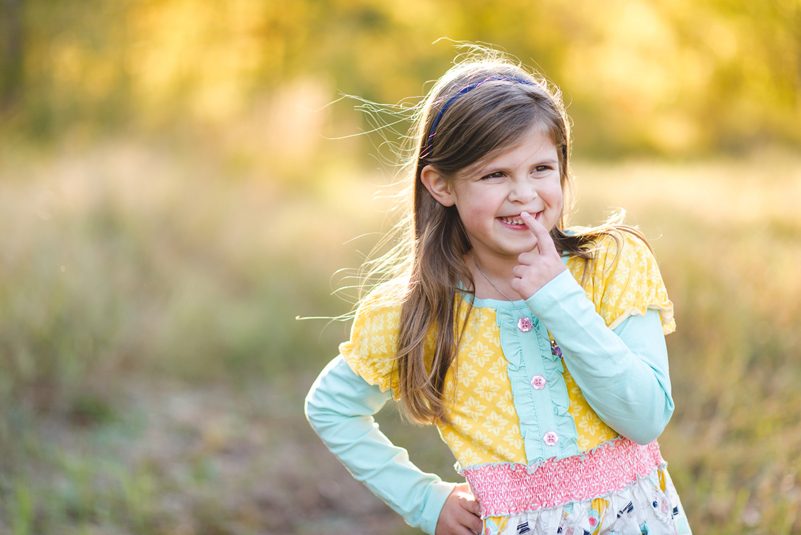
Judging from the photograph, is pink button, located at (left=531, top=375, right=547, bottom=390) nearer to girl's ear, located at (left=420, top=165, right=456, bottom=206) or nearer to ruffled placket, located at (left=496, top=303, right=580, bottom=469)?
ruffled placket, located at (left=496, top=303, right=580, bottom=469)

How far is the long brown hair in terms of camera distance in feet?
5.04

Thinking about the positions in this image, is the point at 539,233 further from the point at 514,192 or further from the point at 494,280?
the point at 494,280

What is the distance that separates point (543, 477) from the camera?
150 centimetres

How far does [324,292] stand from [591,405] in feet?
14.5

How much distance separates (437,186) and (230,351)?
3.58 metres

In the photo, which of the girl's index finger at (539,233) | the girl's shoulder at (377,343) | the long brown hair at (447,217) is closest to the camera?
the girl's index finger at (539,233)

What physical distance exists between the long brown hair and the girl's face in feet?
0.09

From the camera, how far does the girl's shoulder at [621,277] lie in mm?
1454

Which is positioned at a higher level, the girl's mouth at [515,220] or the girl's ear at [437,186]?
the girl's ear at [437,186]

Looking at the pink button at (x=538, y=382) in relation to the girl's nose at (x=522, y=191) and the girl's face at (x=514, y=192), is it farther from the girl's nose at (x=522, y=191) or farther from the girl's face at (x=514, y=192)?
the girl's nose at (x=522, y=191)

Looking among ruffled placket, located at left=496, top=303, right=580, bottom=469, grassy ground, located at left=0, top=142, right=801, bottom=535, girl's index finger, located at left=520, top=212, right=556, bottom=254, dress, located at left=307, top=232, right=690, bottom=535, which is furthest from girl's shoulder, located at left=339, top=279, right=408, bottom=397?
grassy ground, located at left=0, top=142, right=801, bottom=535

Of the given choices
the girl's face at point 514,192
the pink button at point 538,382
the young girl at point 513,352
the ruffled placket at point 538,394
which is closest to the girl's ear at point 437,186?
the young girl at point 513,352

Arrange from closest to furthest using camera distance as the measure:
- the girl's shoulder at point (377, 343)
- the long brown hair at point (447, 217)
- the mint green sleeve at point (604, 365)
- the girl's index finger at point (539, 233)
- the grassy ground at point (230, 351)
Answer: the mint green sleeve at point (604, 365)
the girl's index finger at point (539, 233)
the long brown hair at point (447, 217)
the girl's shoulder at point (377, 343)
the grassy ground at point (230, 351)

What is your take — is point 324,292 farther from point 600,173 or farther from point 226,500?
point 600,173
